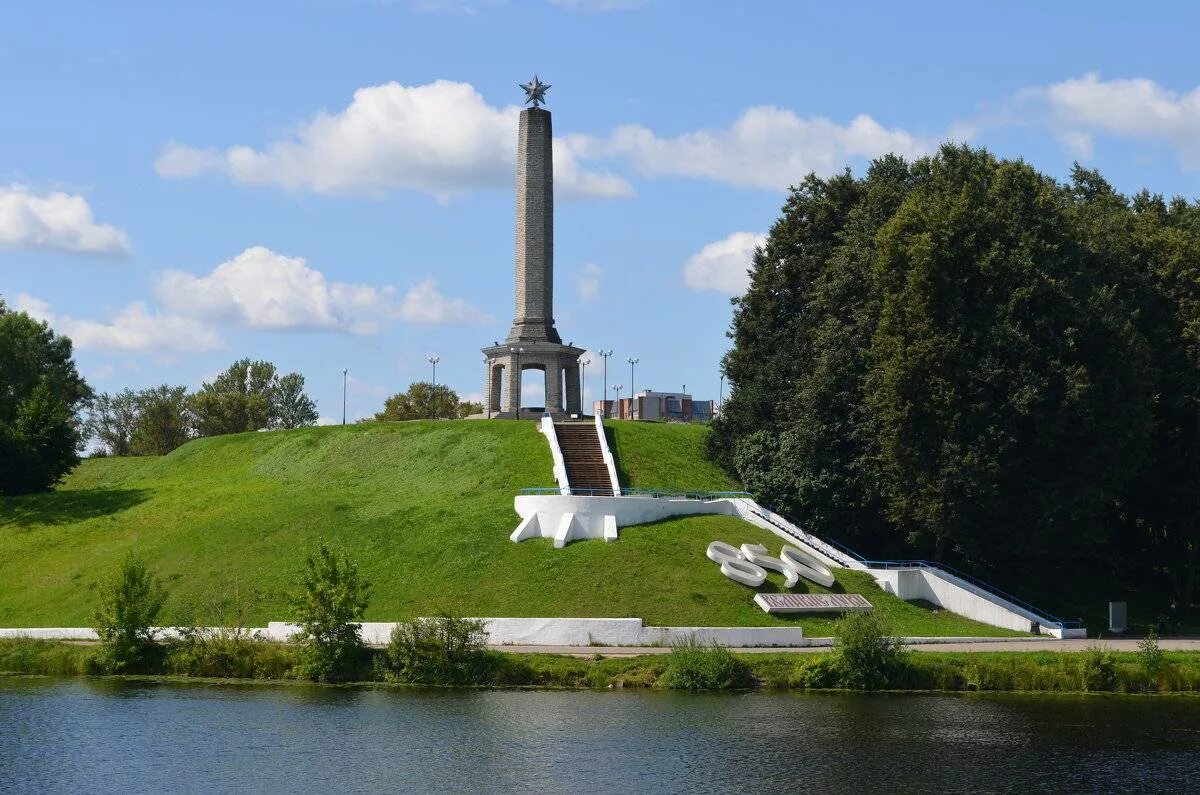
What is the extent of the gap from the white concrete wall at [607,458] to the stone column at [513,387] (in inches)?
313

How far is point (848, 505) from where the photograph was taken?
70.5 m

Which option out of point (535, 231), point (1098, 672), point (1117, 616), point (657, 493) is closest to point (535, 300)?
point (535, 231)

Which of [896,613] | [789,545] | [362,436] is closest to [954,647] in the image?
[896,613]

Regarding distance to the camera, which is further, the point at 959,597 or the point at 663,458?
the point at 663,458

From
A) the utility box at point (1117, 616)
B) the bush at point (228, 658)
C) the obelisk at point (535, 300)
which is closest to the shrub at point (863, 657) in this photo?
the utility box at point (1117, 616)

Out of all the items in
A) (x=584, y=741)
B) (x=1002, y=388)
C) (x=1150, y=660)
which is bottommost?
(x=584, y=741)

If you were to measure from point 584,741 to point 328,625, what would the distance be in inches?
560

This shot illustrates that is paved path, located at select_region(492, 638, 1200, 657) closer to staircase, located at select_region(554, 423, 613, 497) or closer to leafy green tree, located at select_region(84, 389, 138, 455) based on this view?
staircase, located at select_region(554, 423, 613, 497)

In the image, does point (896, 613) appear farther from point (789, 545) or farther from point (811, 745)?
point (811, 745)

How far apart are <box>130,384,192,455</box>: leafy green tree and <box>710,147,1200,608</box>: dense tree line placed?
252 ft

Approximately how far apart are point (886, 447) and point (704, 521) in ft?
30.0

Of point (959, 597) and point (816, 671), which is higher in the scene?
point (959, 597)

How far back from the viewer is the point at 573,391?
93812mm

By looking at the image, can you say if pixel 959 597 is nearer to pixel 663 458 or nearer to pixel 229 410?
pixel 663 458
